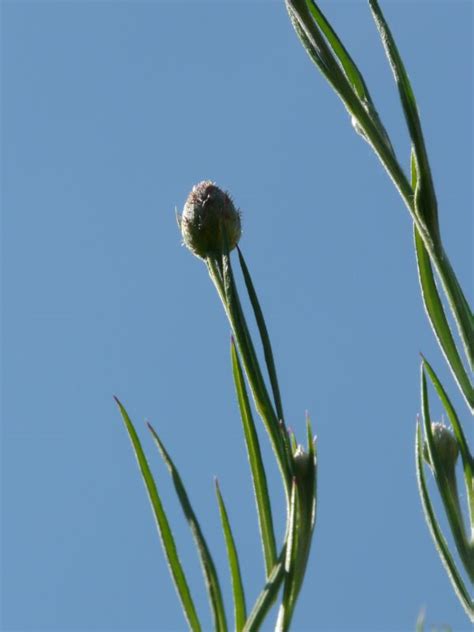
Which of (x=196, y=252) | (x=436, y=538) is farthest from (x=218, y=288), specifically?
(x=436, y=538)

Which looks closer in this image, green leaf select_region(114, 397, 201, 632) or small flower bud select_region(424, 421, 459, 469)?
green leaf select_region(114, 397, 201, 632)

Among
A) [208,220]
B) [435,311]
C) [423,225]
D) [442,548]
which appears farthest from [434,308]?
[208,220]

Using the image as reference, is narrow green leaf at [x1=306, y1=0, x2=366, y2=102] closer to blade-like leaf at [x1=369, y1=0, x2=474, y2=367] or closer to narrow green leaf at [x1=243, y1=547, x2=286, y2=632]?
blade-like leaf at [x1=369, y1=0, x2=474, y2=367]

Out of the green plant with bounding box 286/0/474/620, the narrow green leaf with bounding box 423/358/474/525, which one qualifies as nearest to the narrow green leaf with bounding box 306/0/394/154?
the green plant with bounding box 286/0/474/620

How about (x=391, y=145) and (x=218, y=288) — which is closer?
(x=391, y=145)

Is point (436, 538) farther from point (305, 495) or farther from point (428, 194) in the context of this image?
point (428, 194)

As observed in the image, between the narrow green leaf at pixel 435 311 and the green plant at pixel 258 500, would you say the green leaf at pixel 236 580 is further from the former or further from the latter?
the narrow green leaf at pixel 435 311
